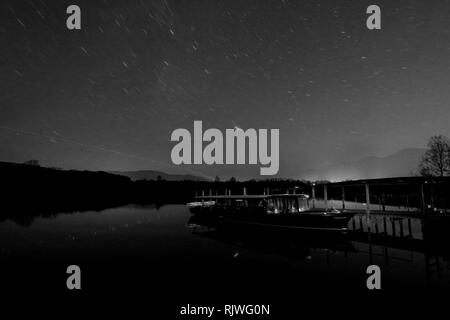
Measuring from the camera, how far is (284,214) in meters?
33.9

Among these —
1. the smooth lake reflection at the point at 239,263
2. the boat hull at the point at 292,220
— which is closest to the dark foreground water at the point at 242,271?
the smooth lake reflection at the point at 239,263

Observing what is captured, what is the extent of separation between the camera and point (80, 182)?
168 meters

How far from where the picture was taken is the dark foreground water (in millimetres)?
14242

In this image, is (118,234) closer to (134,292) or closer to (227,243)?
(227,243)

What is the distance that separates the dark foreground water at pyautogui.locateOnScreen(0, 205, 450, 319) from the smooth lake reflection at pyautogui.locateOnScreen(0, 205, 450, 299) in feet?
0.19

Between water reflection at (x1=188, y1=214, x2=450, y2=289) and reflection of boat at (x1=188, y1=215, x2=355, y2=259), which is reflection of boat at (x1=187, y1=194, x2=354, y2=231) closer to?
reflection of boat at (x1=188, y1=215, x2=355, y2=259)

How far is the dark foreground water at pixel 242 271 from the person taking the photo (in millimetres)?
14242

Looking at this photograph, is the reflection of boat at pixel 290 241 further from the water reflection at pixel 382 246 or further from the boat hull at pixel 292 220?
the boat hull at pixel 292 220

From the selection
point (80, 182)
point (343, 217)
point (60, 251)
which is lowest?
point (60, 251)

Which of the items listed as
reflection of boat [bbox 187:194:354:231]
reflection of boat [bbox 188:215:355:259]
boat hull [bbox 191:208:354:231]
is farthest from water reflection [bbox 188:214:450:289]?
reflection of boat [bbox 187:194:354:231]

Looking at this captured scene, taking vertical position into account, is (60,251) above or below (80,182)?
below

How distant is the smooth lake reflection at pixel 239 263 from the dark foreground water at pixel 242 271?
58mm
